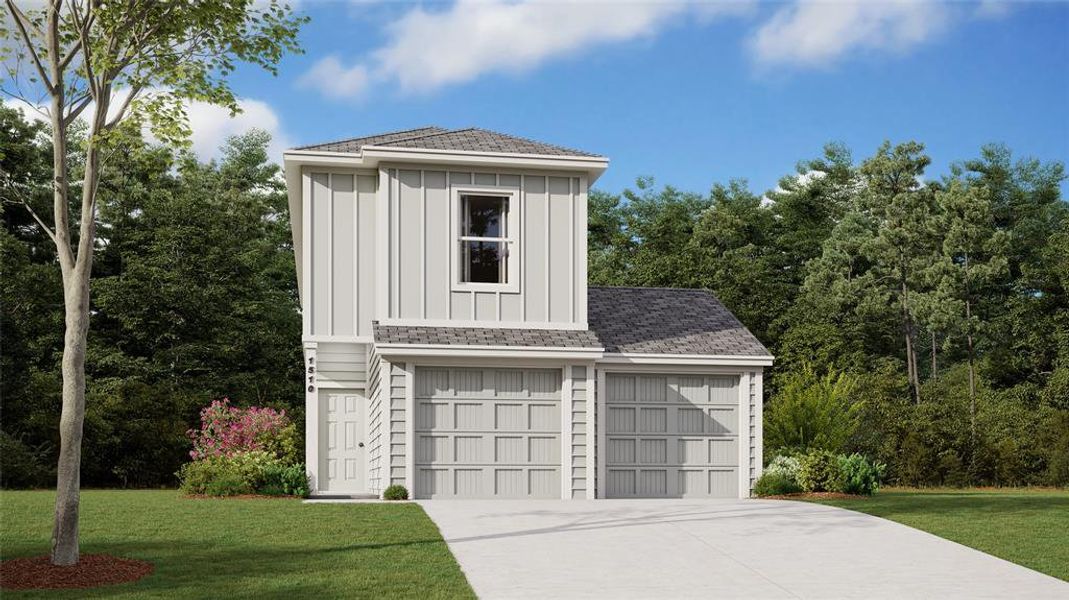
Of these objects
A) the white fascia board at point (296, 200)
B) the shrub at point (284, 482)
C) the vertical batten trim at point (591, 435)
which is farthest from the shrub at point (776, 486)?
the white fascia board at point (296, 200)

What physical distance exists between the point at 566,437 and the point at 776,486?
148 inches

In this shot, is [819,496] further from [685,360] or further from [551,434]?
[551,434]

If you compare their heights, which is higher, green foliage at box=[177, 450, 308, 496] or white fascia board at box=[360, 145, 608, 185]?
white fascia board at box=[360, 145, 608, 185]

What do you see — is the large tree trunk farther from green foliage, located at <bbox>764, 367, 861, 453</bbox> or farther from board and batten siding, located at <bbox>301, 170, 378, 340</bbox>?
green foliage, located at <bbox>764, 367, 861, 453</bbox>

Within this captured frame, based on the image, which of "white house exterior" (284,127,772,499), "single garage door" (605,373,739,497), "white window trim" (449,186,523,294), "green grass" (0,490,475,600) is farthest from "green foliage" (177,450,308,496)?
"single garage door" (605,373,739,497)

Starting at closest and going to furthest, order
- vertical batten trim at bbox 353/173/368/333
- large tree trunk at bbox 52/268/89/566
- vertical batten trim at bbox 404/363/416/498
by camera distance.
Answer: large tree trunk at bbox 52/268/89/566 < vertical batten trim at bbox 404/363/416/498 < vertical batten trim at bbox 353/173/368/333

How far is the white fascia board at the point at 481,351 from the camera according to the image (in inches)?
696

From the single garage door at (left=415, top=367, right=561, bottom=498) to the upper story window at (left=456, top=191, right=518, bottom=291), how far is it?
5.67 ft

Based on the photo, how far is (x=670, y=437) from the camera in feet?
64.0

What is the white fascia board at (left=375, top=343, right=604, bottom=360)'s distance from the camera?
17.7 m

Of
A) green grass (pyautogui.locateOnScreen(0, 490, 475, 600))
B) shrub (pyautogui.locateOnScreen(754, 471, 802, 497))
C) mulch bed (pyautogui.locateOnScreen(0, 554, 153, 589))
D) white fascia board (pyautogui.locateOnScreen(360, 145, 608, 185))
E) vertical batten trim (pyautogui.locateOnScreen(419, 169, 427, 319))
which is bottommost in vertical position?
shrub (pyautogui.locateOnScreen(754, 471, 802, 497))

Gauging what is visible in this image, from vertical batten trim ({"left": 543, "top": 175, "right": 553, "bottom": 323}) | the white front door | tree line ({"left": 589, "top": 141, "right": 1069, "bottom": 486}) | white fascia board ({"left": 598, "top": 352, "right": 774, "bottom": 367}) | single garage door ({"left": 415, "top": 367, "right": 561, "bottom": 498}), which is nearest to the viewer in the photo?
single garage door ({"left": 415, "top": 367, "right": 561, "bottom": 498})

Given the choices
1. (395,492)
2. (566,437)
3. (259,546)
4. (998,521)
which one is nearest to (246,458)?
(395,492)

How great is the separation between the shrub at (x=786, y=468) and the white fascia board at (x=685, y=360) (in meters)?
1.74
